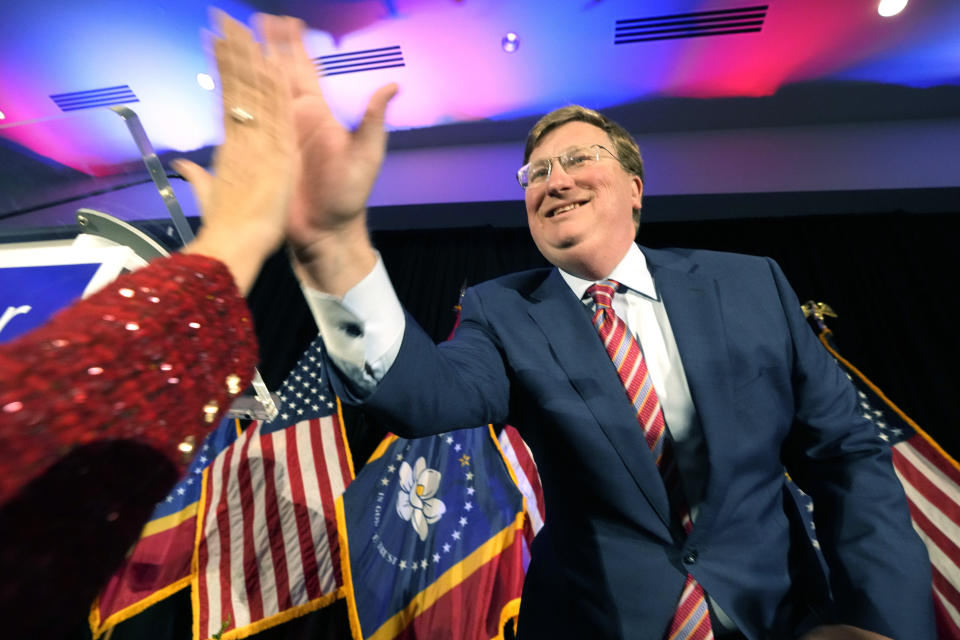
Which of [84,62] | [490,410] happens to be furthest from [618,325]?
[84,62]

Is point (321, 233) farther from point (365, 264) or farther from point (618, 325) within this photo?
point (618, 325)

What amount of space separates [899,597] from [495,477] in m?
2.08

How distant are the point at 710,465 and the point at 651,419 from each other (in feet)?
0.43

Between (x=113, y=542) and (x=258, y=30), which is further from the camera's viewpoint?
(x=258, y=30)

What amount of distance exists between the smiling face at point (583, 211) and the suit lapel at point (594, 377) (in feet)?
0.30

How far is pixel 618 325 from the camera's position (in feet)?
3.28

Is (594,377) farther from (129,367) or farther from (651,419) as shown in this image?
(129,367)

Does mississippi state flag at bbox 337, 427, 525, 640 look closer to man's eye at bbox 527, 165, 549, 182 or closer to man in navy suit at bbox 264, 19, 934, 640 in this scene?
man in navy suit at bbox 264, 19, 934, 640

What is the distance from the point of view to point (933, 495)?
7.47ft

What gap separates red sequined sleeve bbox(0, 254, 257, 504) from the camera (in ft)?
0.81

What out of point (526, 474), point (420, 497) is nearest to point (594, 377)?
point (526, 474)

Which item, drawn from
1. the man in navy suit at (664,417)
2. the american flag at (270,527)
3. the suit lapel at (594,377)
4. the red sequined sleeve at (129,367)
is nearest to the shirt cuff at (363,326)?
the man in navy suit at (664,417)

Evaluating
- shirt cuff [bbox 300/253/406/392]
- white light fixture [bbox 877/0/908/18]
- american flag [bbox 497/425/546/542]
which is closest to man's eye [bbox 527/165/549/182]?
shirt cuff [bbox 300/253/406/392]

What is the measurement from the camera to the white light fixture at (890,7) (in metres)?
2.71
